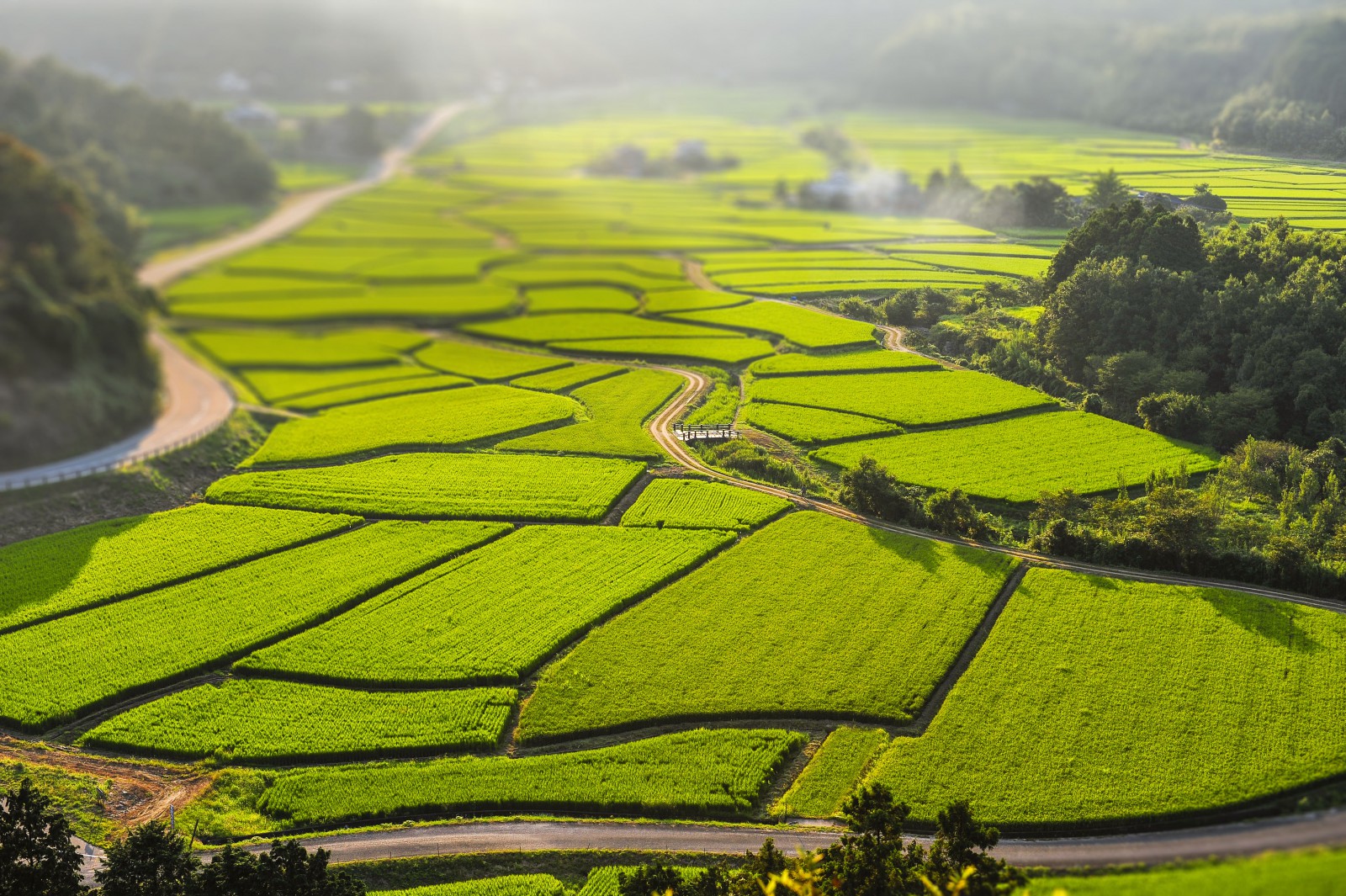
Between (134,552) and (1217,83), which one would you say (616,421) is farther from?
(1217,83)

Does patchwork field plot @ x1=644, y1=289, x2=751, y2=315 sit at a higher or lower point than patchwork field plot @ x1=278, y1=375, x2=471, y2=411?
higher

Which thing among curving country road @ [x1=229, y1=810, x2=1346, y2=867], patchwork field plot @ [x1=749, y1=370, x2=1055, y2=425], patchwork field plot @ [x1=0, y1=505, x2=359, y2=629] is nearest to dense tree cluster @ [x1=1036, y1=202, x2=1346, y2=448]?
patchwork field plot @ [x1=749, y1=370, x2=1055, y2=425]

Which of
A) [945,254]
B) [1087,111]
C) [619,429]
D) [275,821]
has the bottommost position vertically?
Answer: [275,821]

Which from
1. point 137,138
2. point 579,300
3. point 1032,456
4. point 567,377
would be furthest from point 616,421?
point 137,138

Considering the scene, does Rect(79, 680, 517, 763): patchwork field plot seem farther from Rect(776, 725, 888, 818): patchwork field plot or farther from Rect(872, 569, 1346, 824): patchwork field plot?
Rect(872, 569, 1346, 824): patchwork field plot

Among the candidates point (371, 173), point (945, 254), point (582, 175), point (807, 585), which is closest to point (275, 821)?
point (807, 585)

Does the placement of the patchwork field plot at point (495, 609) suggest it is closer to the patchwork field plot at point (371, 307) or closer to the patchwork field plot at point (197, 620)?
the patchwork field plot at point (197, 620)

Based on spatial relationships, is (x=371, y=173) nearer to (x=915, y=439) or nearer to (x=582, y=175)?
(x=582, y=175)

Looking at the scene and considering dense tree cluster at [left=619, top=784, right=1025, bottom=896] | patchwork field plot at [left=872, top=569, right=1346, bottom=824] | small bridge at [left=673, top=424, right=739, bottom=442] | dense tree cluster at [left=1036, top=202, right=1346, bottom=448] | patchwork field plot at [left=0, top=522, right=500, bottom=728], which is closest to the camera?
dense tree cluster at [left=619, top=784, right=1025, bottom=896]
